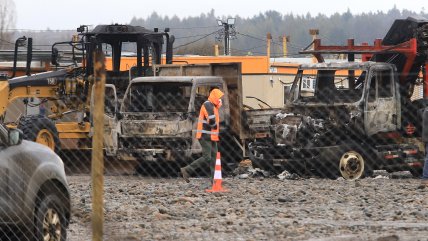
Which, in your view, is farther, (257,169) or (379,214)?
(257,169)

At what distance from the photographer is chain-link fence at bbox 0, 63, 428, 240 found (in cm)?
1482

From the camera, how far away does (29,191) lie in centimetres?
974

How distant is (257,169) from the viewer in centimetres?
2150

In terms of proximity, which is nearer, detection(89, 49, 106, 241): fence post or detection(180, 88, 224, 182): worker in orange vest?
detection(89, 49, 106, 241): fence post

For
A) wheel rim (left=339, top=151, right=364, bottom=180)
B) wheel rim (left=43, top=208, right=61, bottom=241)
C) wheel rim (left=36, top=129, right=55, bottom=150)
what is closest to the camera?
wheel rim (left=43, top=208, right=61, bottom=241)

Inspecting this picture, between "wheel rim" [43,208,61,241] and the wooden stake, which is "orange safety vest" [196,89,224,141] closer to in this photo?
"wheel rim" [43,208,61,241]

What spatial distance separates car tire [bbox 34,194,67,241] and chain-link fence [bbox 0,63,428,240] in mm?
2885

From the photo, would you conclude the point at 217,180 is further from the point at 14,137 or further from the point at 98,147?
the point at 98,147

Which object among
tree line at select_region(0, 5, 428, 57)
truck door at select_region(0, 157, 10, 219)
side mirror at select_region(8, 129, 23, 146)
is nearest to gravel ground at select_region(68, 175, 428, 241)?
truck door at select_region(0, 157, 10, 219)

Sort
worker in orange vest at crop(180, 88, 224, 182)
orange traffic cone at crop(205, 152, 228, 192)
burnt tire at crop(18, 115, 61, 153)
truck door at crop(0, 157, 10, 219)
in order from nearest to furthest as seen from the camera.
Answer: truck door at crop(0, 157, 10, 219) → orange traffic cone at crop(205, 152, 228, 192) → worker in orange vest at crop(180, 88, 224, 182) → burnt tire at crop(18, 115, 61, 153)

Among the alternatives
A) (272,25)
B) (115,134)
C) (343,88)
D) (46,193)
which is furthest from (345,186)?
(272,25)

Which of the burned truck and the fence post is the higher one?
the fence post

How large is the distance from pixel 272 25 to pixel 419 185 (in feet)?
390

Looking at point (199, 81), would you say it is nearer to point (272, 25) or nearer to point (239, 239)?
point (239, 239)
